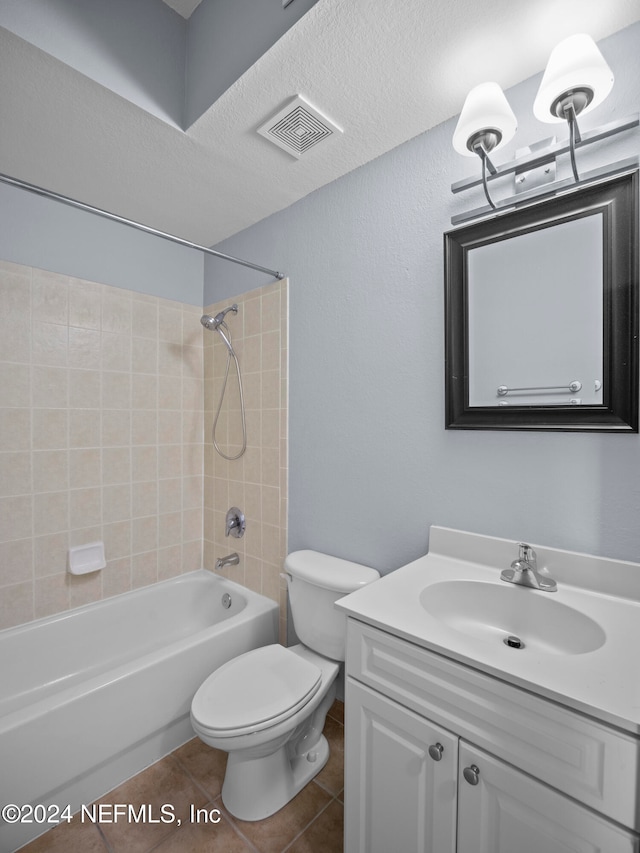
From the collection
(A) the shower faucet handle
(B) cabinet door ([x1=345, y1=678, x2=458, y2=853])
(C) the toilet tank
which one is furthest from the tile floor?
(A) the shower faucet handle

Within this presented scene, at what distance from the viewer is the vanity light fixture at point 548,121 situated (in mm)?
921

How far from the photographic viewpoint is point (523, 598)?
3.55 ft

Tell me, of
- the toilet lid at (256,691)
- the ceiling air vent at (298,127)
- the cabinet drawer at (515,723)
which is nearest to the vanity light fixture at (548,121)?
the ceiling air vent at (298,127)

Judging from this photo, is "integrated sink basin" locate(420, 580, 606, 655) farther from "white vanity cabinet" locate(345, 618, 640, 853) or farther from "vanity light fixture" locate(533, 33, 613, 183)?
"vanity light fixture" locate(533, 33, 613, 183)

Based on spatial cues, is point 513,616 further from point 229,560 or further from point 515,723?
point 229,560

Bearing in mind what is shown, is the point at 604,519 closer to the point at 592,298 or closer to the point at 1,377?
the point at 592,298

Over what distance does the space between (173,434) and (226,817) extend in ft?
5.46

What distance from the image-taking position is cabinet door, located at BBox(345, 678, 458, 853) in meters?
0.85

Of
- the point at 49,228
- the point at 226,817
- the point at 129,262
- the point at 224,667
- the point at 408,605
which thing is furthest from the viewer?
the point at 129,262

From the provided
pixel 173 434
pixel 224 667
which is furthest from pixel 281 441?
pixel 224 667

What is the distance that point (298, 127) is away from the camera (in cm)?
139

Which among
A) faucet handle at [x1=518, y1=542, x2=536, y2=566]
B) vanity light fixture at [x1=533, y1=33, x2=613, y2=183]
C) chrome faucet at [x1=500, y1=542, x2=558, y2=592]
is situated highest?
vanity light fixture at [x1=533, y1=33, x2=613, y2=183]

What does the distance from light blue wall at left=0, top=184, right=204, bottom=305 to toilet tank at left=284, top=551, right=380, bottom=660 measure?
5.39 ft

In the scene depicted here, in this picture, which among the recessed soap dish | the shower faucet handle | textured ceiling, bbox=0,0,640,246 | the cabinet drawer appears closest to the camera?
the cabinet drawer
